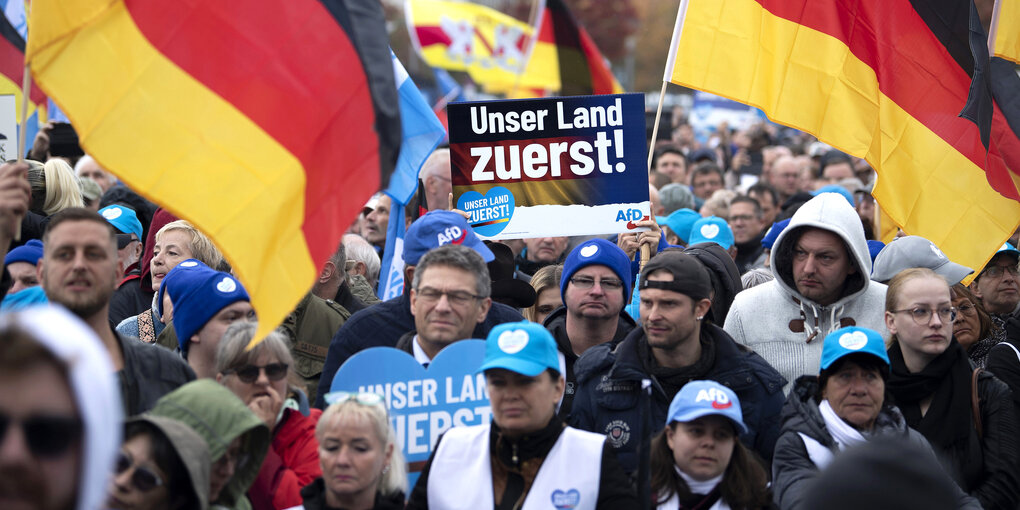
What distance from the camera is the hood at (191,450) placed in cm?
337

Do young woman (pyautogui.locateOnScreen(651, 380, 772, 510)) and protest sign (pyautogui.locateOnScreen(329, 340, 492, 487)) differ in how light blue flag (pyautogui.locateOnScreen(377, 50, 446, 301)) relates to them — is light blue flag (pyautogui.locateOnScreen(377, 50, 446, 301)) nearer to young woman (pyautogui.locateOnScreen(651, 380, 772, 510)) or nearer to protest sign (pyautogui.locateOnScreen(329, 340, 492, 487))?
protest sign (pyautogui.locateOnScreen(329, 340, 492, 487))

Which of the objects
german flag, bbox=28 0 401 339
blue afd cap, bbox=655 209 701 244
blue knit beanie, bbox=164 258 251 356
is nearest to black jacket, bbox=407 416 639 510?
german flag, bbox=28 0 401 339

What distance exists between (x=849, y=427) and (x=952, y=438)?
779 mm

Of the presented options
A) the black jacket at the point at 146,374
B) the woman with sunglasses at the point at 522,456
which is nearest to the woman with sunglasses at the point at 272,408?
the black jacket at the point at 146,374

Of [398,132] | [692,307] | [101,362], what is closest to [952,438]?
[692,307]

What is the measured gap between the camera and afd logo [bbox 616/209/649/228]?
269 inches

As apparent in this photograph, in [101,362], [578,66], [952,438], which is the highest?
[578,66]

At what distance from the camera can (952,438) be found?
17.6 ft

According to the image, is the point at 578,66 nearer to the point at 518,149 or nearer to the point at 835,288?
the point at 518,149

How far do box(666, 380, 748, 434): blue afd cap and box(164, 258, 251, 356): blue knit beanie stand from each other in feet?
6.71

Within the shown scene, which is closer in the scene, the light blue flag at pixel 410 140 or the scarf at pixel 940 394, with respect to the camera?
the scarf at pixel 940 394

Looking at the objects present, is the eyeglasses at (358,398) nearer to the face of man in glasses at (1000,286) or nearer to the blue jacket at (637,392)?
the blue jacket at (637,392)

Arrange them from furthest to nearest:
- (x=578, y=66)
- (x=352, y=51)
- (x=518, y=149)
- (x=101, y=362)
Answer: (x=578, y=66), (x=518, y=149), (x=352, y=51), (x=101, y=362)

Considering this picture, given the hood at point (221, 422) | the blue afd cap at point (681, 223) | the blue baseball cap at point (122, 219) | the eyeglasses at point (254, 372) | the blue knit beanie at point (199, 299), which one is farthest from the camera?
the blue afd cap at point (681, 223)
